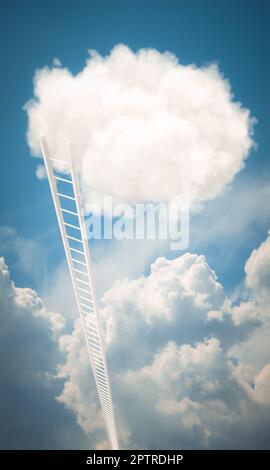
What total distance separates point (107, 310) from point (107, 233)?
9.22 ft

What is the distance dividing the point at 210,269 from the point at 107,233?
132 inches

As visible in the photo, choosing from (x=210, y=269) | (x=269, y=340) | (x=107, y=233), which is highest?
(x=107, y=233)
